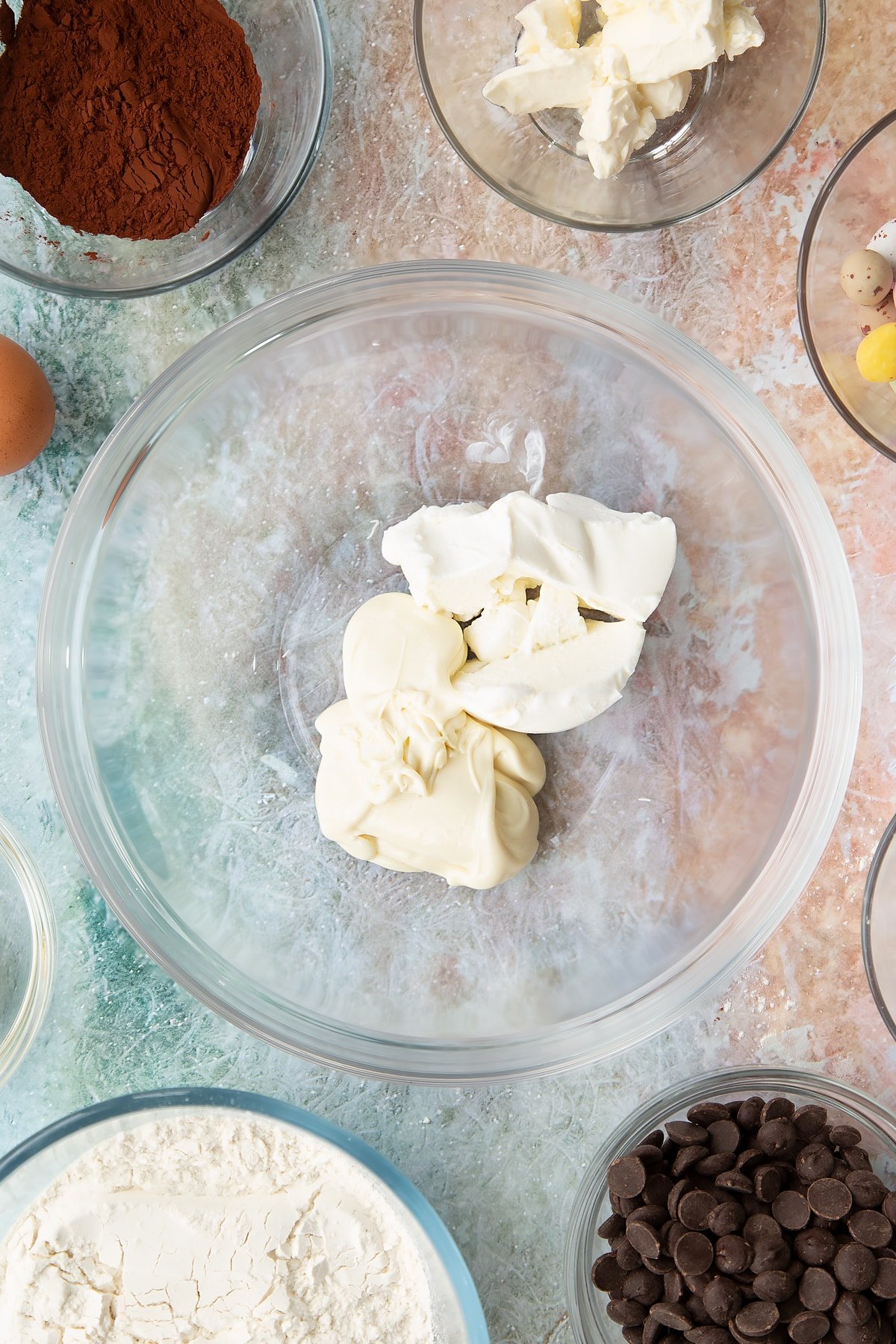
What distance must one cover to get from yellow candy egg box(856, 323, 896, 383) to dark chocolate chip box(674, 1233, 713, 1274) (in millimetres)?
1175

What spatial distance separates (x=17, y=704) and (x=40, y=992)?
1.47 feet

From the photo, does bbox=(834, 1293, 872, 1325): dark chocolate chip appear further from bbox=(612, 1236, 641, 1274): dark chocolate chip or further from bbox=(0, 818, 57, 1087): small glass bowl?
bbox=(0, 818, 57, 1087): small glass bowl

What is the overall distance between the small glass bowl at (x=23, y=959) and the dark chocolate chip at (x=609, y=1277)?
90cm

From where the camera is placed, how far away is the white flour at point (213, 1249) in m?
1.30

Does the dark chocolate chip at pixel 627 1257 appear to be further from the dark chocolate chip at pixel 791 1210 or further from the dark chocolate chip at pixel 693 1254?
the dark chocolate chip at pixel 791 1210

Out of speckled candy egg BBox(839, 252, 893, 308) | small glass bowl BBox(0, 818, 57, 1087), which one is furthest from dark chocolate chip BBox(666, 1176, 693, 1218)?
speckled candy egg BBox(839, 252, 893, 308)

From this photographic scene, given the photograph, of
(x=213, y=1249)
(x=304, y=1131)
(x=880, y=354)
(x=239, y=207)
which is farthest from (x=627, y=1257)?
(x=239, y=207)

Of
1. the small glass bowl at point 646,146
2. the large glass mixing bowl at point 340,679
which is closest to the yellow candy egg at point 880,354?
the large glass mixing bowl at point 340,679

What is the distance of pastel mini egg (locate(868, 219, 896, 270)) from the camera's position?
1.32m

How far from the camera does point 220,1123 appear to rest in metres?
1.36

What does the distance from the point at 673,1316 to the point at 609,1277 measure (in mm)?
100

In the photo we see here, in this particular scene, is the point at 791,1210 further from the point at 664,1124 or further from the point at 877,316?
the point at 877,316

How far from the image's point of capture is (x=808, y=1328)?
46.2 inches

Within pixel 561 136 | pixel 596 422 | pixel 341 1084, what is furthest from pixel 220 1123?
pixel 561 136
